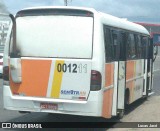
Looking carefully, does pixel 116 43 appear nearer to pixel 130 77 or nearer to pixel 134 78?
pixel 130 77

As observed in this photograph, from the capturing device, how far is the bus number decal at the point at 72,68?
30.2 ft

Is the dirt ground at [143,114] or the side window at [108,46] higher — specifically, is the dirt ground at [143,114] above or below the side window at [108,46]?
below

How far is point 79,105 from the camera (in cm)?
915

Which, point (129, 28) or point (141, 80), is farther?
point (141, 80)

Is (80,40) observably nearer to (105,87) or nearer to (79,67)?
(79,67)

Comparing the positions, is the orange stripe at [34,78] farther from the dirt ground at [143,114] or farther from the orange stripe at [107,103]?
the dirt ground at [143,114]

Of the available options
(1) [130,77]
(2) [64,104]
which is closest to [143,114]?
(1) [130,77]

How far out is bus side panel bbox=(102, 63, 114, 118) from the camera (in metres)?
9.62

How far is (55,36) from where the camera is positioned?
31.4 ft

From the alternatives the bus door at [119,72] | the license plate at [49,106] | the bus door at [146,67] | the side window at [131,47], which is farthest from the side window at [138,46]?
the license plate at [49,106]

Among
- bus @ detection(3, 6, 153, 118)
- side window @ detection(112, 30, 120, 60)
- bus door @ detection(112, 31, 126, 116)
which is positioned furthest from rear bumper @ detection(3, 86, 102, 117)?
side window @ detection(112, 30, 120, 60)

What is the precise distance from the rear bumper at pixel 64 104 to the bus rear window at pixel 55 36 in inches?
37.1

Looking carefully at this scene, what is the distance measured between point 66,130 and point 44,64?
173 centimetres

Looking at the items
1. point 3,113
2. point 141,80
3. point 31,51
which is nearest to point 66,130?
point 31,51
